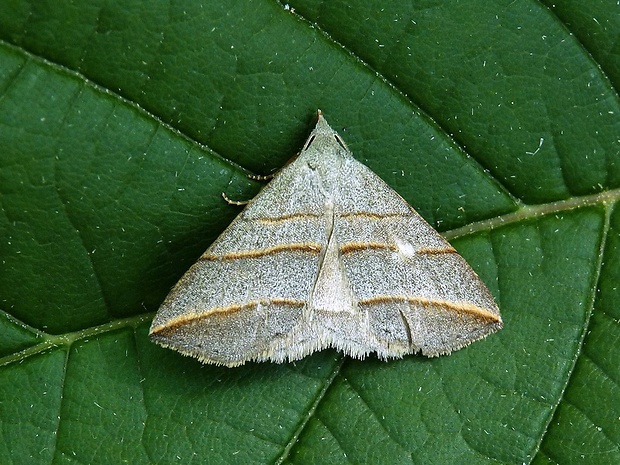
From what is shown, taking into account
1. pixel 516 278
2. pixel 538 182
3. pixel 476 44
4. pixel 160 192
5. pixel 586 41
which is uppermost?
pixel 586 41

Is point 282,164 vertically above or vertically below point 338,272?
above

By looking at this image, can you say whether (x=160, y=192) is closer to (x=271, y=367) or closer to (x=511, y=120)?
(x=271, y=367)

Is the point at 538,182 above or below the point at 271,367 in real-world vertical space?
above

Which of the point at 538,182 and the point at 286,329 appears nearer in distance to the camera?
the point at 286,329

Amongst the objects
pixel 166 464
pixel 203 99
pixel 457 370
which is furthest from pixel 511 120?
pixel 166 464
